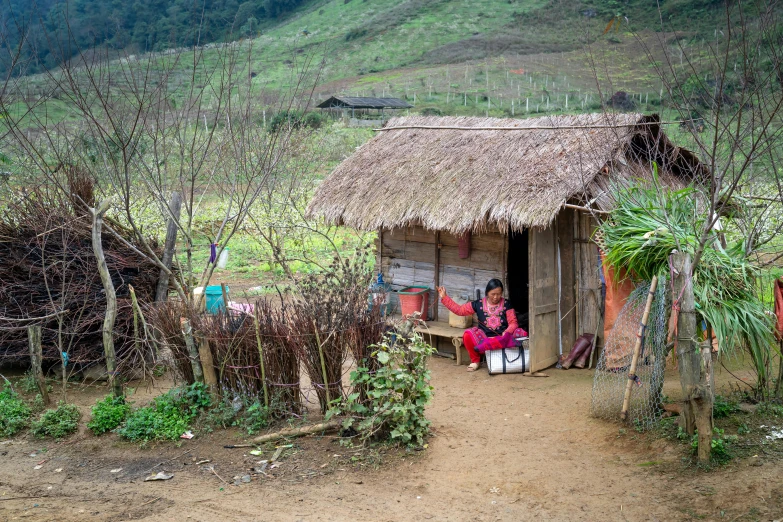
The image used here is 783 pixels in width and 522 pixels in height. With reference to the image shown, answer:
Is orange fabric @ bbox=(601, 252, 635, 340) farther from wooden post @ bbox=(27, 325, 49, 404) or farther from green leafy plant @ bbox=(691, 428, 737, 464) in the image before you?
wooden post @ bbox=(27, 325, 49, 404)

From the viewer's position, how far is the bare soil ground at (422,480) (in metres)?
4.18

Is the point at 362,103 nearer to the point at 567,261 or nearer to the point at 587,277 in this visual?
the point at 567,261

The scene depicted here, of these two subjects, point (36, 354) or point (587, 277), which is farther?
point (587, 277)

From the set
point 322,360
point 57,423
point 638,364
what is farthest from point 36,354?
point 638,364

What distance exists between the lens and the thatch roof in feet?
22.7

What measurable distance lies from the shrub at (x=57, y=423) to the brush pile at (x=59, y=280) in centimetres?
115

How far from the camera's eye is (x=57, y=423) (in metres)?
5.75

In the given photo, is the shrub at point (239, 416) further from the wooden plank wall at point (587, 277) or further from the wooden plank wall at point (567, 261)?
the wooden plank wall at point (587, 277)

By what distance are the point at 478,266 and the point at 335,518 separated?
4.49 meters

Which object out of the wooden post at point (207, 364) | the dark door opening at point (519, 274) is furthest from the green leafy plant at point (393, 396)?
the dark door opening at point (519, 274)

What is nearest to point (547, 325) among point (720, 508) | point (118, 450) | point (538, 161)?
point (538, 161)

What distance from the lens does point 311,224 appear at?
14953 millimetres

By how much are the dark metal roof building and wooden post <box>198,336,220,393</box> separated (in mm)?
26072

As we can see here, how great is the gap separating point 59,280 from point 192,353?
251cm
